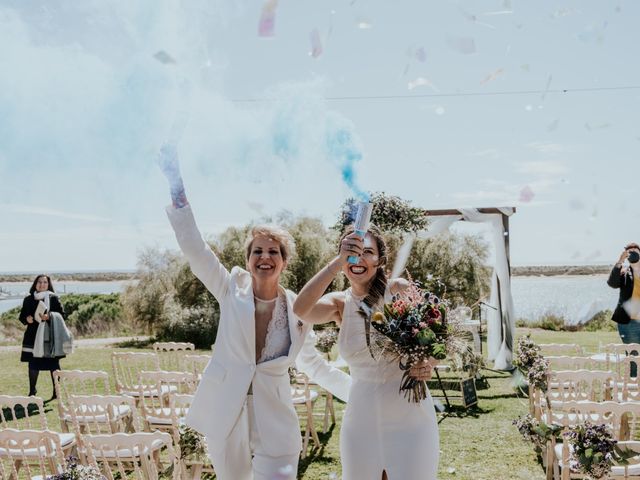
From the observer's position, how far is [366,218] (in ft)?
9.33

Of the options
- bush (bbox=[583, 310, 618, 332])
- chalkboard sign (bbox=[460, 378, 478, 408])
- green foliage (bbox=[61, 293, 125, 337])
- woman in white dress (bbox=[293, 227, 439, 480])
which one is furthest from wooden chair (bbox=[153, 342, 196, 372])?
bush (bbox=[583, 310, 618, 332])

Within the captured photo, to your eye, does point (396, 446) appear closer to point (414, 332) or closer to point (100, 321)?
point (414, 332)

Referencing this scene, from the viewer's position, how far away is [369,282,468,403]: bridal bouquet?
2.70 m

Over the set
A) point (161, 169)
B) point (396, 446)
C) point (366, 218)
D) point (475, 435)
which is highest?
point (161, 169)

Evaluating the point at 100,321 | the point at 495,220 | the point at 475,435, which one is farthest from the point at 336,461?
the point at 100,321

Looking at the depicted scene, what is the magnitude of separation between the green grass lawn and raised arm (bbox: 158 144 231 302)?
3.03m

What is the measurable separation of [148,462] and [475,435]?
465cm

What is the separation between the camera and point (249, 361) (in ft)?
10.1

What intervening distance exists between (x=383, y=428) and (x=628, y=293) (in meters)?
6.83

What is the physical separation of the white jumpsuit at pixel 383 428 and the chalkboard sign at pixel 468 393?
17.7ft

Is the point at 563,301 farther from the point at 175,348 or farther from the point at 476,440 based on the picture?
the point at 175,348

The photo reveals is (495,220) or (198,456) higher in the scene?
(495,220)

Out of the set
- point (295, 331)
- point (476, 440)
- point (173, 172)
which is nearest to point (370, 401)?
point (295, 331)

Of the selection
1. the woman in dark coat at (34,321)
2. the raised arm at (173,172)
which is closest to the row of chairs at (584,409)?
the raised arm at (173,172)
